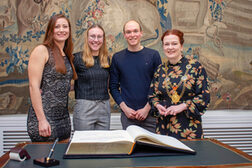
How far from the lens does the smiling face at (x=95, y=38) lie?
116 inches

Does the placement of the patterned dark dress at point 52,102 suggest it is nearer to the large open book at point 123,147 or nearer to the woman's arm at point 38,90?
the woman's arm at point 38,90

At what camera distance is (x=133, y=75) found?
3.08 metres

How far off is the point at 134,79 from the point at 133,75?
0.17 feet

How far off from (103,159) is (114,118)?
253 centimetres

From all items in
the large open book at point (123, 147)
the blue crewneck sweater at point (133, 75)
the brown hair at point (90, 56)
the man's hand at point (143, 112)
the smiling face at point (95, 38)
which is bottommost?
the man's hand at point (143, 112)

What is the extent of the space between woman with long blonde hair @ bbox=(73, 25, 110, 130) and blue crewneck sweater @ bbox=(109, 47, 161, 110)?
0.64 feet

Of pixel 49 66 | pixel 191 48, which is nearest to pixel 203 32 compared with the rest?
pixel 191 48

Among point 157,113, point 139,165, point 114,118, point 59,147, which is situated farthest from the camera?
point 114,118

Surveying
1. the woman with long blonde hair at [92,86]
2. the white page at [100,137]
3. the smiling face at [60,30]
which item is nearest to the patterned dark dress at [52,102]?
the smiling face at [60,30]

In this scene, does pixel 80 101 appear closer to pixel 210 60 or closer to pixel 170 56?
pixel 170 56

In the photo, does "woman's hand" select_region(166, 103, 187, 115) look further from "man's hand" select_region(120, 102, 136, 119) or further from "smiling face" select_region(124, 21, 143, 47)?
"smiling face" select_region(124, 21, 143, 47)

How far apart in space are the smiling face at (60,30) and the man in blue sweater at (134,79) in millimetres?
788

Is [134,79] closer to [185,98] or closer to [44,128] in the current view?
[185,98]

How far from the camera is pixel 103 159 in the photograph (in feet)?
4.56
